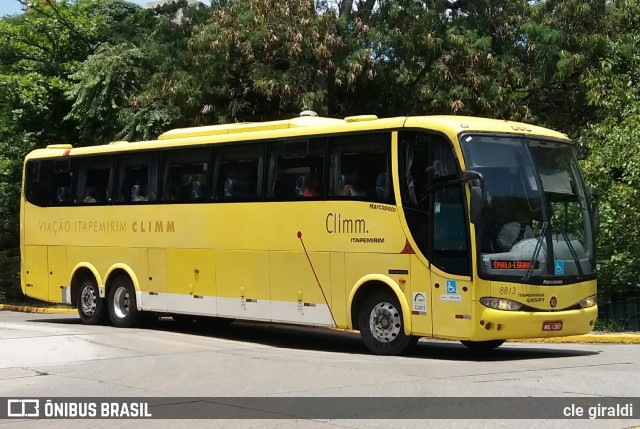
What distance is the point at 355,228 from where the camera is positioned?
49.6ft

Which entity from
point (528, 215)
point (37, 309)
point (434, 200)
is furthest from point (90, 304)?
point (528, 215)

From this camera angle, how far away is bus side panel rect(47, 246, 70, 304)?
70.4ft

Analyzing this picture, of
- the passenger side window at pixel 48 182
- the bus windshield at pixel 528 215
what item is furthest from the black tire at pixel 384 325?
the passenger side window at pixel 48 182

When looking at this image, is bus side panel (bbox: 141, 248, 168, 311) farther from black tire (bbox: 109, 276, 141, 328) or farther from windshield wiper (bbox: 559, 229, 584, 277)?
windshield wiper (bbox: 559, 229, 584, 277)

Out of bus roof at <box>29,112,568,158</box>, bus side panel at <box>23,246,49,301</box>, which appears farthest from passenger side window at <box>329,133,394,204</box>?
bus side panel at <box>23,246,49,301</box>

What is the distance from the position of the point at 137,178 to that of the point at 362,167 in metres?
6.28

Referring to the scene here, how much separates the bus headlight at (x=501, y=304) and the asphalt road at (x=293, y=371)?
79cm

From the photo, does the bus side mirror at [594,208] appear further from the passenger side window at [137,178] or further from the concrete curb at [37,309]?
the concrete curb at [37,309]

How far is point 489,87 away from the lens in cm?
2297

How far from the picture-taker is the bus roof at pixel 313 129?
14.1 metres

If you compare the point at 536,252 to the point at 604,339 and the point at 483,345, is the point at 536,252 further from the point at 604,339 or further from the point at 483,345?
the point at 604,339

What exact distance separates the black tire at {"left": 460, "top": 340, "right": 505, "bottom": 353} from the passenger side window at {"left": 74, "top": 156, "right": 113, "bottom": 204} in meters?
8.58

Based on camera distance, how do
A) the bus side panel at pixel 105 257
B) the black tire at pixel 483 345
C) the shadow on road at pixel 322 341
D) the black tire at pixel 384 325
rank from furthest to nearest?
the bus side panel at pixel 105 257
the black tire at pixel 483 345
the shadow on road at pixel 322 341
the black tire at pixel 384 325

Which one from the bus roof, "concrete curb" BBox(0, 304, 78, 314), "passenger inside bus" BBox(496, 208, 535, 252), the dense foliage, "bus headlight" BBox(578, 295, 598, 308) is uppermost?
the dense foliage
